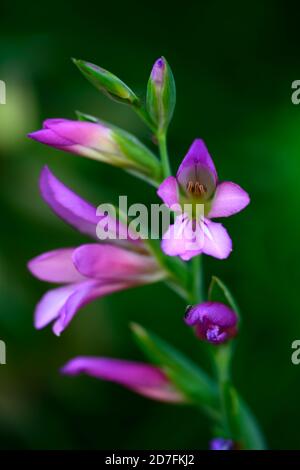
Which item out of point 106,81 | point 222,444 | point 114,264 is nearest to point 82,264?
point 114,264

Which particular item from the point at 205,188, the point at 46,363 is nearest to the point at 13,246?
the point at 46,363

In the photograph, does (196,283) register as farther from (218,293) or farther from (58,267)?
(58,267)

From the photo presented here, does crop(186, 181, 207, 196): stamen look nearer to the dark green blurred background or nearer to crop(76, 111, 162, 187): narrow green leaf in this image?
crop(76, 111, 162, 187): narrow green leaf

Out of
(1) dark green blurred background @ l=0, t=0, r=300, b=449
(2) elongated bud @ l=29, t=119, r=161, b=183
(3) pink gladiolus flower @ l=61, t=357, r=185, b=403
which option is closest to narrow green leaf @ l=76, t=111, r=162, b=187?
(2) elongated bud @ l=29, t=119, r=161, b=183
